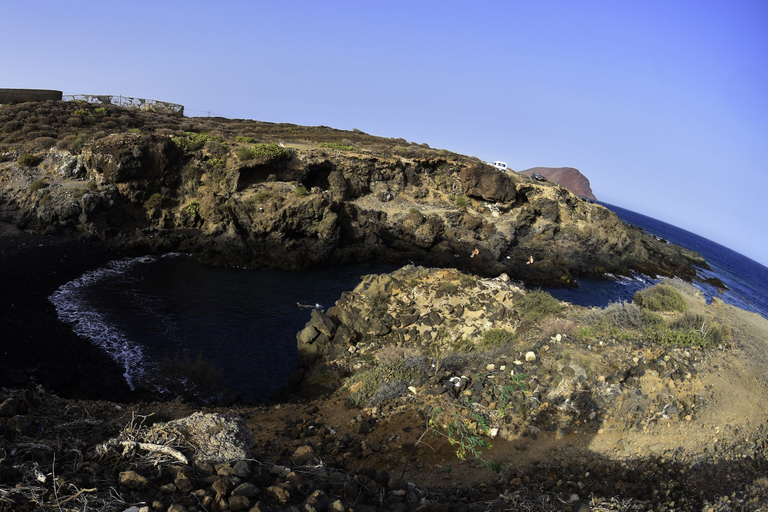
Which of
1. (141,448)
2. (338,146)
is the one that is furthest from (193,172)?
(141,448)

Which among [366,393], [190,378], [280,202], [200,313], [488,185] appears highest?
[488,185]

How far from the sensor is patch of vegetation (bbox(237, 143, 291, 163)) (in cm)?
3403

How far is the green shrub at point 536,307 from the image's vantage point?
1295 centimetres

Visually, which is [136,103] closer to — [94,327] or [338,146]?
[338,146]

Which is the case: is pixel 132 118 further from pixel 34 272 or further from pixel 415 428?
pixel 415 428

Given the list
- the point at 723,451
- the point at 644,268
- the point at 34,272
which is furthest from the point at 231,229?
the point at 644,268

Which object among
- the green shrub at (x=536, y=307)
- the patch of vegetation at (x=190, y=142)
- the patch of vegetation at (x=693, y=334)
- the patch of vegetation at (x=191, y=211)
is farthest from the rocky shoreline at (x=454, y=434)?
the patch of vegetation at (x=190, y=142)

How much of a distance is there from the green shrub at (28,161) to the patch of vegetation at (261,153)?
14.6 meters

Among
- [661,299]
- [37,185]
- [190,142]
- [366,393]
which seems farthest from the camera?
[190,142]

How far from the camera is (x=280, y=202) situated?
31.3 m

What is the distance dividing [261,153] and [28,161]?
16688 mm

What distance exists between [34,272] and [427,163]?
34429 millimetres

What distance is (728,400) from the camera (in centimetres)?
918

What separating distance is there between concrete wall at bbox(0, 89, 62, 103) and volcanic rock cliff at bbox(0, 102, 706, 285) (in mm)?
5706
